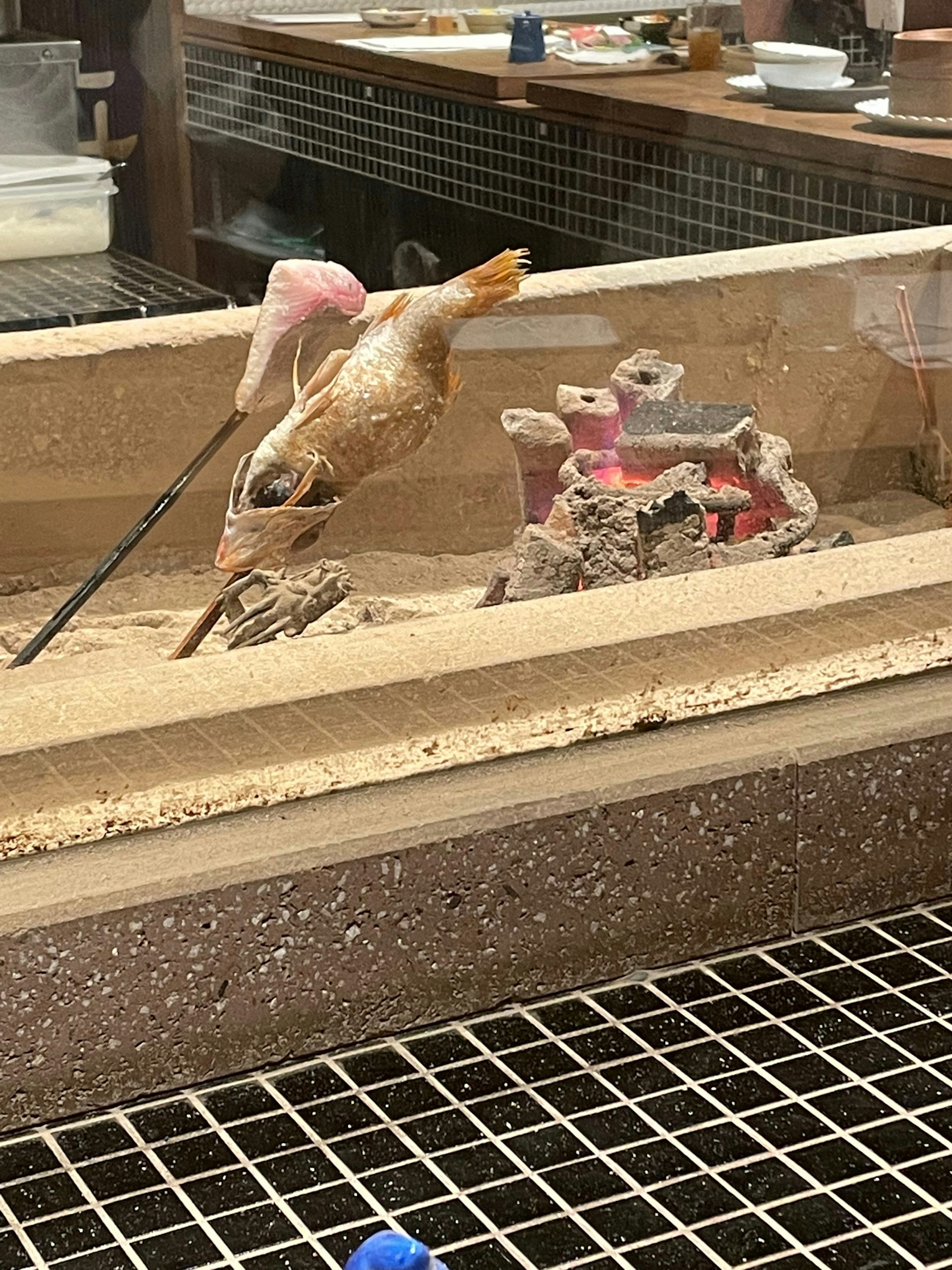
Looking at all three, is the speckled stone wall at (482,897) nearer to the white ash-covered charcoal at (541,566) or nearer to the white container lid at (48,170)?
the white ash-covered charcoal at (541,566)

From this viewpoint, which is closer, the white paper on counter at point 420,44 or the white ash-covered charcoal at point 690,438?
the white paper on counter at point 420,44

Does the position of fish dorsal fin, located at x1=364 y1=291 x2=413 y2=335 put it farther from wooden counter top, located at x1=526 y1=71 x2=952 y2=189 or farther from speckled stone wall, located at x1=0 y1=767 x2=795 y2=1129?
speckled stone wall, located at x1=0 y1=767 x2=795 y2=1129

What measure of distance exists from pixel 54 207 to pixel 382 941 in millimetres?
541

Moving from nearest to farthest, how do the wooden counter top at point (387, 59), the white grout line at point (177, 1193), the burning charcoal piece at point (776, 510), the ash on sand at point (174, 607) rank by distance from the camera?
the white grout line at point (177, 1193) → the wooden counter top at point (387, 59) → the ash on sand at point (174, 607) → the burning charcoal piece at point (776, 510)

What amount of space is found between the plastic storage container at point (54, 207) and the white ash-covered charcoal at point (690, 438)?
17.9 inches

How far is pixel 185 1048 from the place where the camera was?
1276mm

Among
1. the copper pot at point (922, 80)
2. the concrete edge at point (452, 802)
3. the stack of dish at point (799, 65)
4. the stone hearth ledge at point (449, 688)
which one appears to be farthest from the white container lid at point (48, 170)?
the copper pot at point (922, 80)

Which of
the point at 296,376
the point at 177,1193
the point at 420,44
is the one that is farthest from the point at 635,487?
the point at 177,1193

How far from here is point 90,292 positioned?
4.10 ft

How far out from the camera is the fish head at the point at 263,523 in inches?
53.4

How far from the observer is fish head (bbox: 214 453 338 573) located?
1357 mm

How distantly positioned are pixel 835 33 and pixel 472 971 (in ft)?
2.63

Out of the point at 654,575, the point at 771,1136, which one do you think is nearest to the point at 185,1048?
the point at 771,1136

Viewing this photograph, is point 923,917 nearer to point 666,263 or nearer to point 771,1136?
point 771,1136
